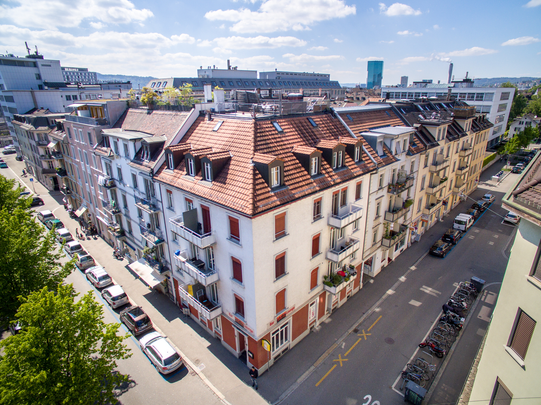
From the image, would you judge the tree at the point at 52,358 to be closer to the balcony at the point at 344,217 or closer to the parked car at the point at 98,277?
the balcony at the point at 344,217

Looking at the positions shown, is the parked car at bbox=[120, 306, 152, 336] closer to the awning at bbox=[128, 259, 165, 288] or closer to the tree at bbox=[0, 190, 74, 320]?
the awning at bbox=[128, 259, 165, 288]

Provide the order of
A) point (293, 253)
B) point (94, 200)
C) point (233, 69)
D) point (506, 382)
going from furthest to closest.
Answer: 1. point (233, 69)
2. point (94, 200)
3. point (293, 253)
4. point (506, 382)

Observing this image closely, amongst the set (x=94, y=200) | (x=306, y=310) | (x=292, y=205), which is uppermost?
(x=292, y=205)

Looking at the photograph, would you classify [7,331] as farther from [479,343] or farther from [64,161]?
[479,343]

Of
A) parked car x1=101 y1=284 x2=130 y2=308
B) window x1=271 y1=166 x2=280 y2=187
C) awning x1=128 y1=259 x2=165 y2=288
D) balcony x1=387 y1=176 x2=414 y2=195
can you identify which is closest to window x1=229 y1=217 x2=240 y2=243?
window x1=271 y1=166 x2=280 y2=187

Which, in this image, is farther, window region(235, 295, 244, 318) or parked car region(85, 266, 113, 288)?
parked car region(85, 266, 113, 288)

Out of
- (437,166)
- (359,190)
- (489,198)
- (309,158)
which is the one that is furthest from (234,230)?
(489,198)

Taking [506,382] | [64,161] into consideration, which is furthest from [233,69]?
[506,382]
